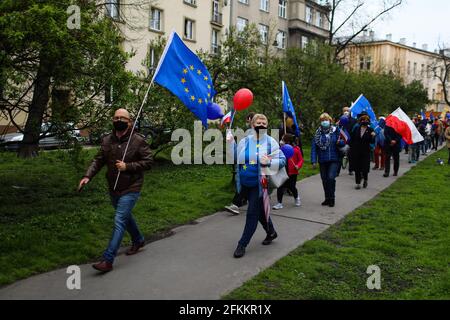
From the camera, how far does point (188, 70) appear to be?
6.84m

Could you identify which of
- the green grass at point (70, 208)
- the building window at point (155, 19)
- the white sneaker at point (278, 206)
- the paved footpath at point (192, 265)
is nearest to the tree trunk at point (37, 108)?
the green grass at point (70, 208)

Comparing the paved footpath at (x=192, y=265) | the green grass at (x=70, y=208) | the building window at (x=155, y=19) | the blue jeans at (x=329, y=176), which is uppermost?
the building window at (x=155, y=19)

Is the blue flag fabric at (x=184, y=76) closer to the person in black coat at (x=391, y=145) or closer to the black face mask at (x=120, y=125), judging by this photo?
the black face mask at (x=120, y=125)

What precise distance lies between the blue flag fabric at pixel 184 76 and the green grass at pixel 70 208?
2.02 metres

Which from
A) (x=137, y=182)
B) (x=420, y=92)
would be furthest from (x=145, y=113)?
(x=420, y=92)

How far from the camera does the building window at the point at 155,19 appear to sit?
3253 centimetres

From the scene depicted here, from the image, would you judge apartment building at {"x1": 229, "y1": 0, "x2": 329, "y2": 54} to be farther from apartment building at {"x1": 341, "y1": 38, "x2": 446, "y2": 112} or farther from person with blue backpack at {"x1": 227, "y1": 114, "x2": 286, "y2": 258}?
person with blue backpack at {"x1": 227, "y1": 114, "x2": 286, "y2": 258}

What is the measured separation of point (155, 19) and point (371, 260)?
1184 inches

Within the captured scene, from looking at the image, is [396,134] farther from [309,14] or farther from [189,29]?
[309,14]

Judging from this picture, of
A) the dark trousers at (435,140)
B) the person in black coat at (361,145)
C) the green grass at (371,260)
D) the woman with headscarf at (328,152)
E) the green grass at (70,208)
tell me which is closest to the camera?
the green grass at (371,260)

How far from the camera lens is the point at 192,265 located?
549cm

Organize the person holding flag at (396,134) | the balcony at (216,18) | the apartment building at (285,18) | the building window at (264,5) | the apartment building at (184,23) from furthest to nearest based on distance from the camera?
the building window at (264,5), the apartment building at (285,18), the balcony at (216,18), the apartment building at (184,23), the person holding flag at (396,134)

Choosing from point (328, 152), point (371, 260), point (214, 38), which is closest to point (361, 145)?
point (328, 152)
